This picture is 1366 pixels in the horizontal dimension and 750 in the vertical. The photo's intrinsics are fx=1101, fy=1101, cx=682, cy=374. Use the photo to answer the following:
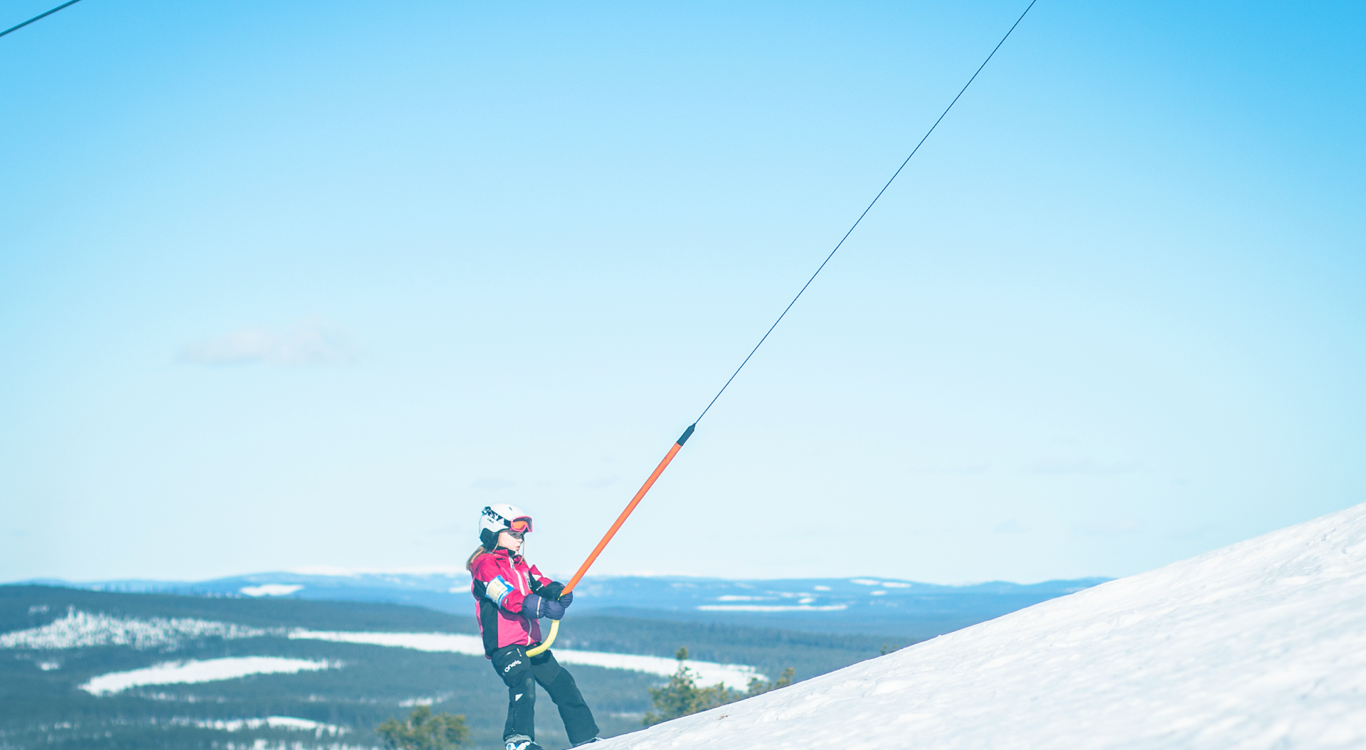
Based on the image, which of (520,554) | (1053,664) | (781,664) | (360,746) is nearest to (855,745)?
(1053,664)

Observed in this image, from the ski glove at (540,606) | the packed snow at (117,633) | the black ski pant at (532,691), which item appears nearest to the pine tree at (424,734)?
the black ski pant at (532,691)

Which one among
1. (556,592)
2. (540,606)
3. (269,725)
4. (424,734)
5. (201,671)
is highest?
(556,592)

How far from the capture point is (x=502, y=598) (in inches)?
352

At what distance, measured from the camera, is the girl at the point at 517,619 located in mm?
8922

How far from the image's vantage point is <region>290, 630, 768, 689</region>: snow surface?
15988 cm

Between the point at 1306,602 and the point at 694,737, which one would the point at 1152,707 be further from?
the point at 694,737

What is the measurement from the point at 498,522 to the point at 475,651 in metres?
192

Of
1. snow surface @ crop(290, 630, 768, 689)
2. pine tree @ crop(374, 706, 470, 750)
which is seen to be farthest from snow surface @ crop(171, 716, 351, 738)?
pine tree @ crop(374, 706, 470, 750)

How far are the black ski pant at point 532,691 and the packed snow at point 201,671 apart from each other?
160861 millimetres

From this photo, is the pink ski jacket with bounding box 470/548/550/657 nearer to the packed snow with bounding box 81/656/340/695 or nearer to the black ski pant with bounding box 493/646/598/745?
the black ski pant with bounding box 493/646/598/745

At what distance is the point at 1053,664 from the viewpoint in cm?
593

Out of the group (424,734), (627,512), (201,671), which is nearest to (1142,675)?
(627,512)

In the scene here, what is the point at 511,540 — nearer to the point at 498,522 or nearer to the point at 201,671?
the point at 498,522

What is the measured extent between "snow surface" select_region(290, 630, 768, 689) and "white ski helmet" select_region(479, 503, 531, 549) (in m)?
143
